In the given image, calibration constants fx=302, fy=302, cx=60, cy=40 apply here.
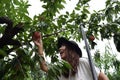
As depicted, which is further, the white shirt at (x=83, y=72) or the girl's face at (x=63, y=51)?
the white shirt at (x=83, y=72)

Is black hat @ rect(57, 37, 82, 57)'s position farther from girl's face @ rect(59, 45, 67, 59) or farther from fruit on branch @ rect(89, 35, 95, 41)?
fruit on branch @ rect(89, 35, 95, 41)

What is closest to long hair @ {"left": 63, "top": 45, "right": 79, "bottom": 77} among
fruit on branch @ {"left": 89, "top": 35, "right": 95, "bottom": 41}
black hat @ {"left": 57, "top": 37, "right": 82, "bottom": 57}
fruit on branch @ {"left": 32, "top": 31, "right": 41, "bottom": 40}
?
black hat @ {"left": 57, "top": 37, "right": 82, "bottom": 57}

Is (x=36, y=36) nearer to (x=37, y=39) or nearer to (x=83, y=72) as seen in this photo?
(x=37, y=39)

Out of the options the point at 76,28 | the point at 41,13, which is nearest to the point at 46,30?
the point at 41,13

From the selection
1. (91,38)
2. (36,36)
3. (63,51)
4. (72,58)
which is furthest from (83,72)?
(36,36)

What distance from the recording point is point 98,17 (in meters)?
3.69

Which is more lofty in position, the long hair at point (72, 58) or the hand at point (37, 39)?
the hand at point (37, 39)

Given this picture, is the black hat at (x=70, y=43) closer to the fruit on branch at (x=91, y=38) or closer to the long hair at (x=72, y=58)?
the long hair at (x=72, y=58)

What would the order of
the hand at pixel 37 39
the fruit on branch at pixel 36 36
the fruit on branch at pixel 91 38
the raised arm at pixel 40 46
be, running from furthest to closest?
the fruit on branch at pixel 91 38, the fruit on branch at pixel 36 36, the hand at pixel 37 39, the raised arm at pixel 40 46

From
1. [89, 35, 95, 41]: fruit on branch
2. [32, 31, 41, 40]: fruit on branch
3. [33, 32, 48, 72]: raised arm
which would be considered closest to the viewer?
[33, 32, 48, 72]: raised arm

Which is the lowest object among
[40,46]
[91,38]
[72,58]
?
[72,58]

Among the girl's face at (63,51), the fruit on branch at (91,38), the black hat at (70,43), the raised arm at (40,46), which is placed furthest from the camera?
the fruit on branch at (91,38)

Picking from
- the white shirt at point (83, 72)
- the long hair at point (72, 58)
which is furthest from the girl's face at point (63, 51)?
the white shirt at point (83, 72)

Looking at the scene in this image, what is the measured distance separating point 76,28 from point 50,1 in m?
0.55
